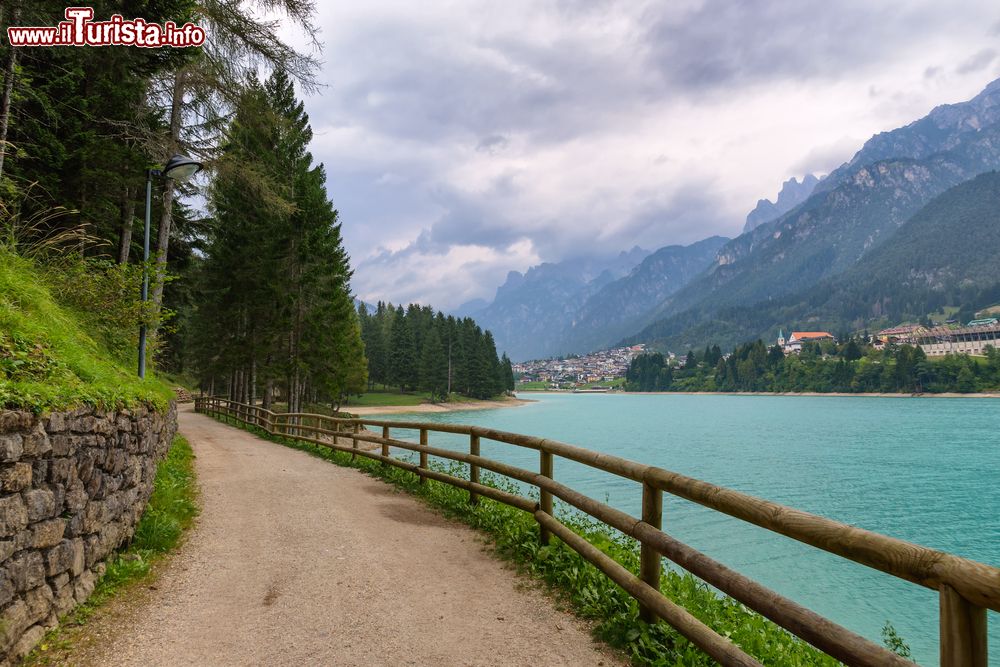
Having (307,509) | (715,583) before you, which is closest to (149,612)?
(307,509)

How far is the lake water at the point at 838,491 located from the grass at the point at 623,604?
588 cm

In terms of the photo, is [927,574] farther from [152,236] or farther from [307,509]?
[152,236]

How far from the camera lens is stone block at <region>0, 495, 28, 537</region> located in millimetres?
3493

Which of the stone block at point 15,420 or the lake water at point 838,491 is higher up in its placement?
the stone block at point 15,420

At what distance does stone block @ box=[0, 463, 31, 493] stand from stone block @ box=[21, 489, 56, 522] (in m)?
0.08

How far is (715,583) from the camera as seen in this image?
3.43 m

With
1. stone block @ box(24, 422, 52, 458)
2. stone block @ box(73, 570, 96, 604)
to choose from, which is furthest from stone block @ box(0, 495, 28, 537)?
stone block @ box(73, 570, 96, 604)

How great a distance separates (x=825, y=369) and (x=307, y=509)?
154 meters

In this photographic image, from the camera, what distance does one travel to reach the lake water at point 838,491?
1122cm

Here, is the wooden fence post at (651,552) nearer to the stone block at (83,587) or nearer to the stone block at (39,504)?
the stone block at (39,504)

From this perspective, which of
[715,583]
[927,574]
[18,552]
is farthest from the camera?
[18,552]

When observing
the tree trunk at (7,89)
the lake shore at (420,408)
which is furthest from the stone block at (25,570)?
the lake shore at (420,408)

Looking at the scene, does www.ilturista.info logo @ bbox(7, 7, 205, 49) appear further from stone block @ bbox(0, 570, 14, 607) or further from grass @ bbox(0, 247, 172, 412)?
stone block @ bbox(0, 570, 14, 607)

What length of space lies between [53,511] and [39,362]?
1345mm
